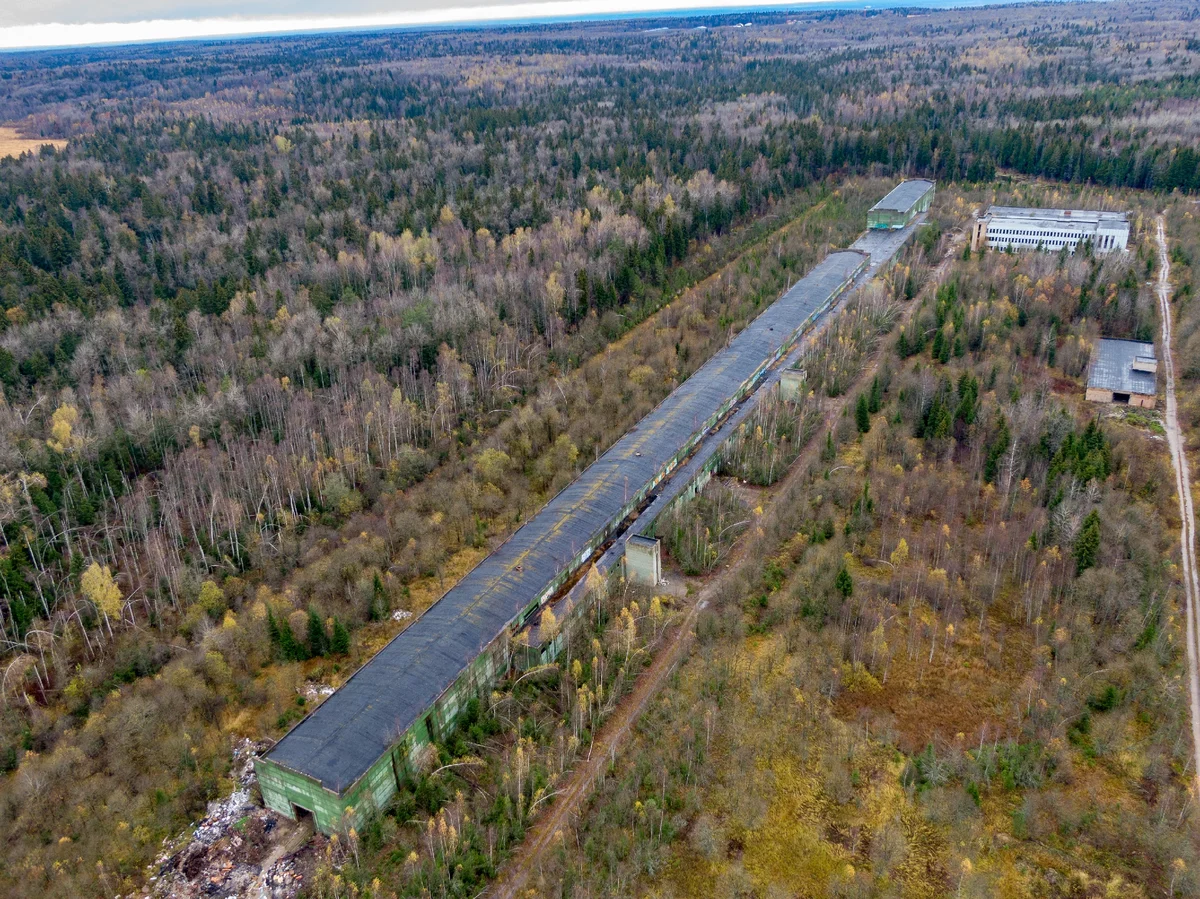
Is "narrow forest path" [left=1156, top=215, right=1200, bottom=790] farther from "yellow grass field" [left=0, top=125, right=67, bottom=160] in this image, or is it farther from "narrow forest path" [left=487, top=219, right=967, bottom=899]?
"yellow grass field" [left=0, top=125, right=67, bottom=160]

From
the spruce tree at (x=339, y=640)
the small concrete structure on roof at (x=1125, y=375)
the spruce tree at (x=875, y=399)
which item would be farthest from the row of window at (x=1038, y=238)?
the spruce tree at (x=339, y=640)

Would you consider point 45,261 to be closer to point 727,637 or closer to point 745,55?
point 727,637

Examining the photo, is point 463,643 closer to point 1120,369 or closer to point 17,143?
point 1120,369

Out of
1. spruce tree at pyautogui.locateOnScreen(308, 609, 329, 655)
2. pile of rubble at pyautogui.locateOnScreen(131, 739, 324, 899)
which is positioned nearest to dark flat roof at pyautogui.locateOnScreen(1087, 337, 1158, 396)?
spruce tree at pyautogui.locateOnScreen(308, 609, 329, 655)

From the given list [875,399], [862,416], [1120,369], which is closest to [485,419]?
[862,416]

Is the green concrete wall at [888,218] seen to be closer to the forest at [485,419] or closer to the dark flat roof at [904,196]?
the dark flat roof at [904,196]

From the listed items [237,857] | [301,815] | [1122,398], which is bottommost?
[237,857]
